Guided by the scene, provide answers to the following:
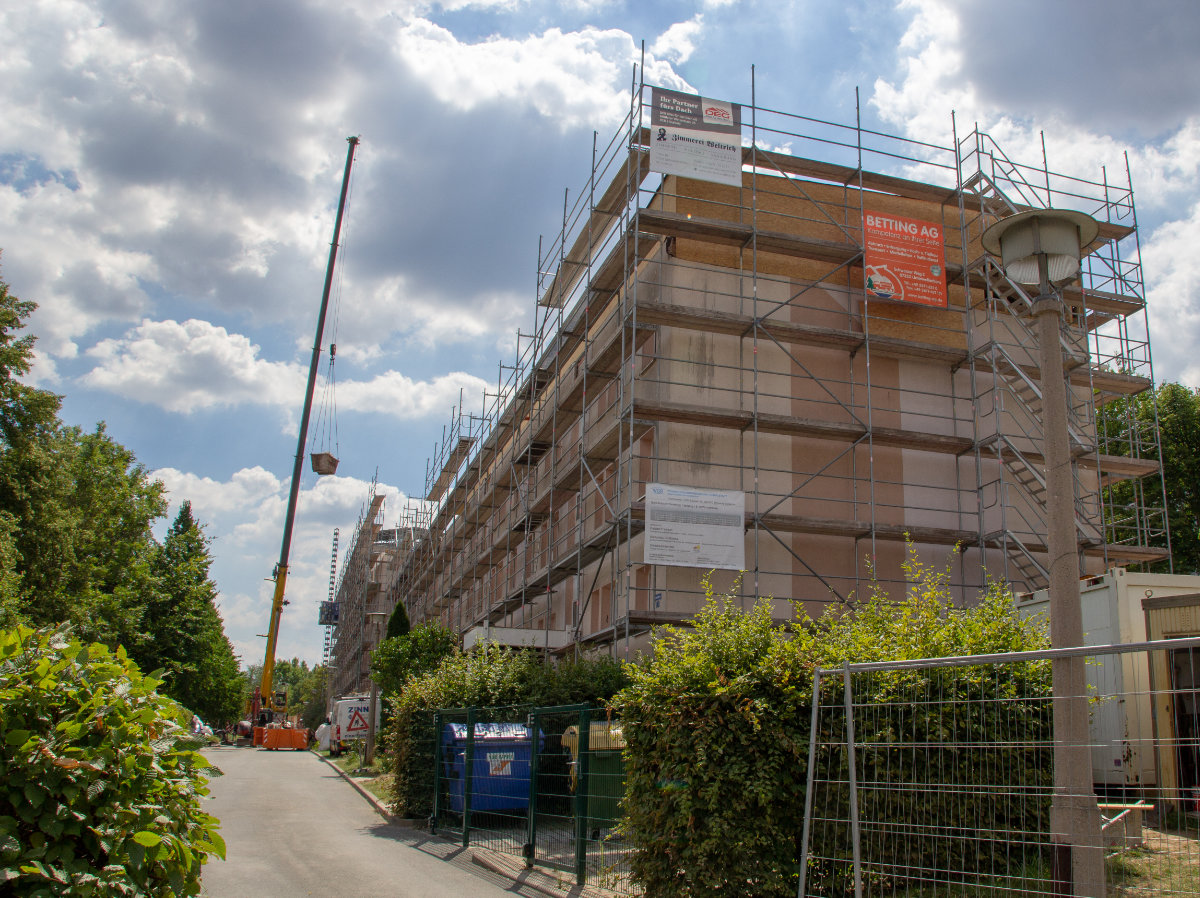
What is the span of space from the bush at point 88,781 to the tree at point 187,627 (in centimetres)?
3861

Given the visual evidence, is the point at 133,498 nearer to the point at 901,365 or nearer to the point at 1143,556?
the point at 901,365

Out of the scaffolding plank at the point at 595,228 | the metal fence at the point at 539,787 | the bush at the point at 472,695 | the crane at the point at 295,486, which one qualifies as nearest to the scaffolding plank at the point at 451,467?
the crane at the point at 295,486

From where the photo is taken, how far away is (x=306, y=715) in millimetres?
81062

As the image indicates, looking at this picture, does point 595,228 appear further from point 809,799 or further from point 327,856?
point 809,799

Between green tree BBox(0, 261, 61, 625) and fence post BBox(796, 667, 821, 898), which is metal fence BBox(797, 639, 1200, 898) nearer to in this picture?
fence post BBox(796, 667, 821, 898)

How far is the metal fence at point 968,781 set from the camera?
4.98 m

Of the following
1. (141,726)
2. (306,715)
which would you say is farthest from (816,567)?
(306,715)

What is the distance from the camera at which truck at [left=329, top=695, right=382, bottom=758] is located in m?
35.0

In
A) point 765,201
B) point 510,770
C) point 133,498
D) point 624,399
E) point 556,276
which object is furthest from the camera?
point 133,498

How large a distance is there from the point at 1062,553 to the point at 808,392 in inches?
602

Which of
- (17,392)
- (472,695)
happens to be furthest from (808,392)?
(17,392)

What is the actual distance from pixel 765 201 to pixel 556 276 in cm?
622

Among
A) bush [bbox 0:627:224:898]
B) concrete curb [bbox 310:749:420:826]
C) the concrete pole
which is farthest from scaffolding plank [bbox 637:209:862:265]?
bush [bbox 0:627:224:898]

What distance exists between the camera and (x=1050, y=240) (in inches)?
227
